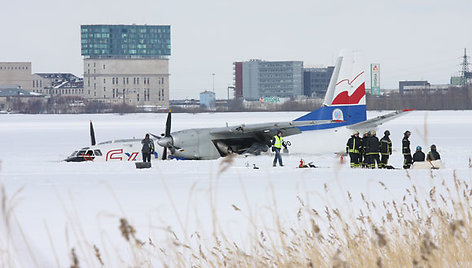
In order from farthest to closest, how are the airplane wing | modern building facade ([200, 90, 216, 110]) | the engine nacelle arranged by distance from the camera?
modern building facade ([200, 90, 216, 110]) → the airplane wing → the engine nacelle

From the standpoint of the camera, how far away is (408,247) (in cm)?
648

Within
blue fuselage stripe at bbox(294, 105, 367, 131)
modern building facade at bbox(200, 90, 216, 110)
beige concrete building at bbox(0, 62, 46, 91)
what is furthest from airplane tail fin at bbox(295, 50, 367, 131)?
beige concrete building at bbox(0, 62, 46, 91)

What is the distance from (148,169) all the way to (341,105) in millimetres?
10920

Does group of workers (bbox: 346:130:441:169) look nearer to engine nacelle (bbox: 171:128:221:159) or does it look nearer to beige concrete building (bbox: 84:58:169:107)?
engine nacelle (bbox: 171:128:221:159)

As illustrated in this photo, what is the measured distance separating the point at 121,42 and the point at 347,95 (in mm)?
172395

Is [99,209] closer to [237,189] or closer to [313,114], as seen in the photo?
[237,189]

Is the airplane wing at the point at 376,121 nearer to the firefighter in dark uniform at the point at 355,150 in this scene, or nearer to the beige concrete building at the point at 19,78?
the firefighter in dark uniform at the point at 355,150

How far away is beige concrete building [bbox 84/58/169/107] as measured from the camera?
602 ft

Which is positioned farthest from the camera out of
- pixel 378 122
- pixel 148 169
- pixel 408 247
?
pixel 378 122

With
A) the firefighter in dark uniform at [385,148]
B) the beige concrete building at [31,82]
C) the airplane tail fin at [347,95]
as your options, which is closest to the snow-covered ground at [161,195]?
the firefighter in dark uniform at [385,148]

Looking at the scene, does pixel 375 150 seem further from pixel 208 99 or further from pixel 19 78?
pixel 19 78

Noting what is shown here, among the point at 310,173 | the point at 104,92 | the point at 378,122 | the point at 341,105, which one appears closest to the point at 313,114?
the point at 341,105

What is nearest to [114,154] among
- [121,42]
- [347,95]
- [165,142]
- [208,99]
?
[165,142]

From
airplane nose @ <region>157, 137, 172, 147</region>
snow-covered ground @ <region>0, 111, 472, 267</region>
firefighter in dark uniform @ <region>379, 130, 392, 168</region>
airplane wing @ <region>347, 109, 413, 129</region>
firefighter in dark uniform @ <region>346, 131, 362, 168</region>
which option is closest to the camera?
snow-covered ground @ <region>0, 111, 472, 267</region>
